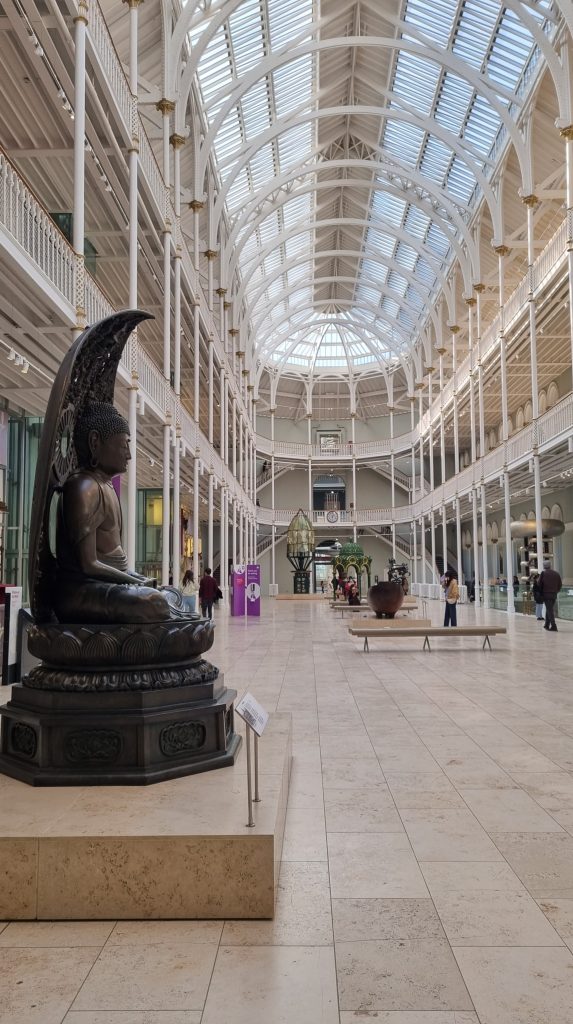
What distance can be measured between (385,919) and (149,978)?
1029mm

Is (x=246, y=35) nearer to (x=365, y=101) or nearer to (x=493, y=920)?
(x=365, y=101)

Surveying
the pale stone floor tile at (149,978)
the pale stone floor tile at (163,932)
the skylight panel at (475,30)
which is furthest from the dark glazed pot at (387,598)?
the skylight panel at (475,30)

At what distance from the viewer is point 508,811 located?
14.8 ft

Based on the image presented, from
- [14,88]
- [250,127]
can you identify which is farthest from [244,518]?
[14,88]

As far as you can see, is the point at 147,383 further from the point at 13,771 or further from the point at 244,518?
the point at 244,518

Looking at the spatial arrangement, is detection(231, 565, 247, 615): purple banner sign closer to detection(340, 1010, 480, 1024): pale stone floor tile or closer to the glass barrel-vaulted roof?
the glass barrel-vaulted roof

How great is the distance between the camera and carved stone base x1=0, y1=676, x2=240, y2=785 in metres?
3.92

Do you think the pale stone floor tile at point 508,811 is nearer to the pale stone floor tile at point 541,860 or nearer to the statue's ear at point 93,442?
the pale stone floor tile at point 541,860

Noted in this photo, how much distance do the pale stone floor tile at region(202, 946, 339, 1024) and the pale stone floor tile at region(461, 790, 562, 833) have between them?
1.78 m

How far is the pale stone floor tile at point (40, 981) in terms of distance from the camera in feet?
8.04

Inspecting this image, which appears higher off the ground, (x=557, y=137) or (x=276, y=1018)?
(x=557, y=137)

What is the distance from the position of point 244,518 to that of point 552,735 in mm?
35086

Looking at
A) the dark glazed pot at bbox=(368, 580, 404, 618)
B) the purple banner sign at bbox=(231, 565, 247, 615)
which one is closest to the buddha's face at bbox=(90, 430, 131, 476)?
the dark glazed pot at bbox=(368, 580, 404, 618)

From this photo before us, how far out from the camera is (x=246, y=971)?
8.84ft
